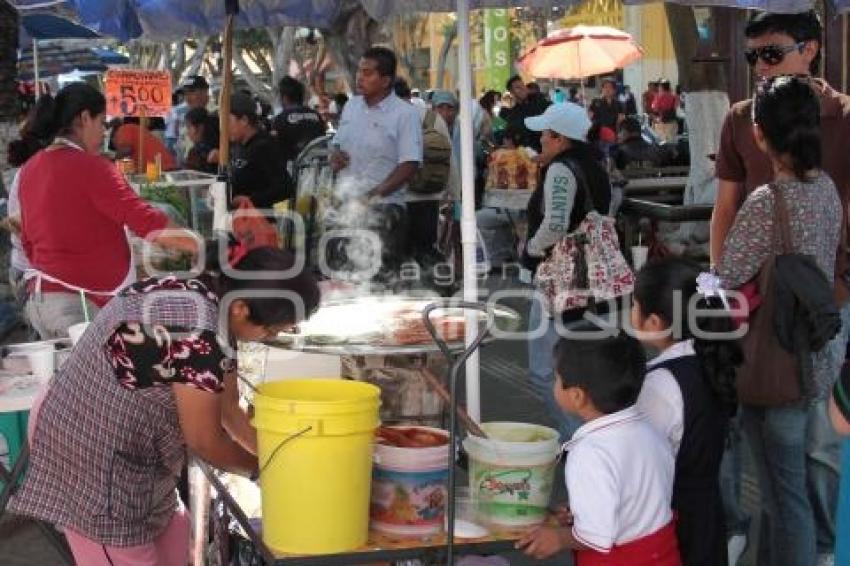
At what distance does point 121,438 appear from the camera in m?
2.69

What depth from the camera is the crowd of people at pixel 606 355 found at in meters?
2.64

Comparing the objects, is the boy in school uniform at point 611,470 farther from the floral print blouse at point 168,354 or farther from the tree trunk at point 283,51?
the tree trunk at point 283,51

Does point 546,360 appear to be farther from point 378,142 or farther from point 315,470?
point 315,470

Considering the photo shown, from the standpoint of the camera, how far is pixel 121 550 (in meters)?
2.77

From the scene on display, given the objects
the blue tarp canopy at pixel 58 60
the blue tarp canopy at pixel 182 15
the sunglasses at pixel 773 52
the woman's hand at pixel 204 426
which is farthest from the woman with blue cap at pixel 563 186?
the blue tarp canopy at pixel 58 60

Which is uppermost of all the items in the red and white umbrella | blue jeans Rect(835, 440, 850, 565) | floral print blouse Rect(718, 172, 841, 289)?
the red and white umbrella

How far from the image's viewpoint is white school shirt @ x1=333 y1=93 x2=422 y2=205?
6969 mm

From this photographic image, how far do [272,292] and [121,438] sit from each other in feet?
1.71

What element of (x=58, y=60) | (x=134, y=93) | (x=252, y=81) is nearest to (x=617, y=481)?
(x=134, y=93)

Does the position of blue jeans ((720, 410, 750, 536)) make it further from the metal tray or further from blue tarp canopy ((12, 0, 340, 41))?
blue tarp canopy ((12, 0, 340, 41))

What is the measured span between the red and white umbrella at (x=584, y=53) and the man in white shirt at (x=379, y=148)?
7.24 m

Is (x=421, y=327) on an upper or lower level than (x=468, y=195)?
lower

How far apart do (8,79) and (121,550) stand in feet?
25.4

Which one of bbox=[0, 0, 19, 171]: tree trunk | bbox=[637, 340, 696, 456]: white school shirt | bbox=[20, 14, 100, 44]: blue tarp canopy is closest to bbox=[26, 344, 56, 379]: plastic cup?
bbox=[637, 340, 696, 456]: white school shirt
